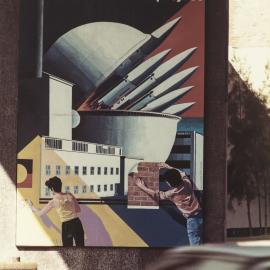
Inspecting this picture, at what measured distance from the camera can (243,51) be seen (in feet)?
133

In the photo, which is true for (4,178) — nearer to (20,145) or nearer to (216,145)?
(20,145)

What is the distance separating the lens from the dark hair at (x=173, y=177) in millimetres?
15086

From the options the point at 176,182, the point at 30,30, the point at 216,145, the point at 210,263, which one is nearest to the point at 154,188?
the point at 176,182

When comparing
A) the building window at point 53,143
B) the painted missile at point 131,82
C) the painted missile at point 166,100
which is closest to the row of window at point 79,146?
the building window at point 53,143

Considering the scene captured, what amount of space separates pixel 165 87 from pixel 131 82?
2.03ft

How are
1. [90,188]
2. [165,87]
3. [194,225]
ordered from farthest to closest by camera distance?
[165,87] < [90,188] < [194,225]

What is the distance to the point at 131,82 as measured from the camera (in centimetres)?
1535

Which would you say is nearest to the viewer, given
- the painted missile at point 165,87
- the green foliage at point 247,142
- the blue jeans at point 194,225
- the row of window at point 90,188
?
the blue jeans at point 194,225

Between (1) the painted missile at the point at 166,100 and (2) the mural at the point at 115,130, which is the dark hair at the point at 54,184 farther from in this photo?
(1) the painted missile at the point at 166,100

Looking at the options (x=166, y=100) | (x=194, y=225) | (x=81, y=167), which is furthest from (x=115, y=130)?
(x=194, y=225)

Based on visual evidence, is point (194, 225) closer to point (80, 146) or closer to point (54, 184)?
point (80, 146)

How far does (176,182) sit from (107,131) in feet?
5.01

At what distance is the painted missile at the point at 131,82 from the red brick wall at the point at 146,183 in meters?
1.29

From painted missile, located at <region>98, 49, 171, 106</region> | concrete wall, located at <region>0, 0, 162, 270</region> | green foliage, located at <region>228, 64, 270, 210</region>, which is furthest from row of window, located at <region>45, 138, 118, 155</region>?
green foliage, located at <region>228, 64, 270, 210</region>
